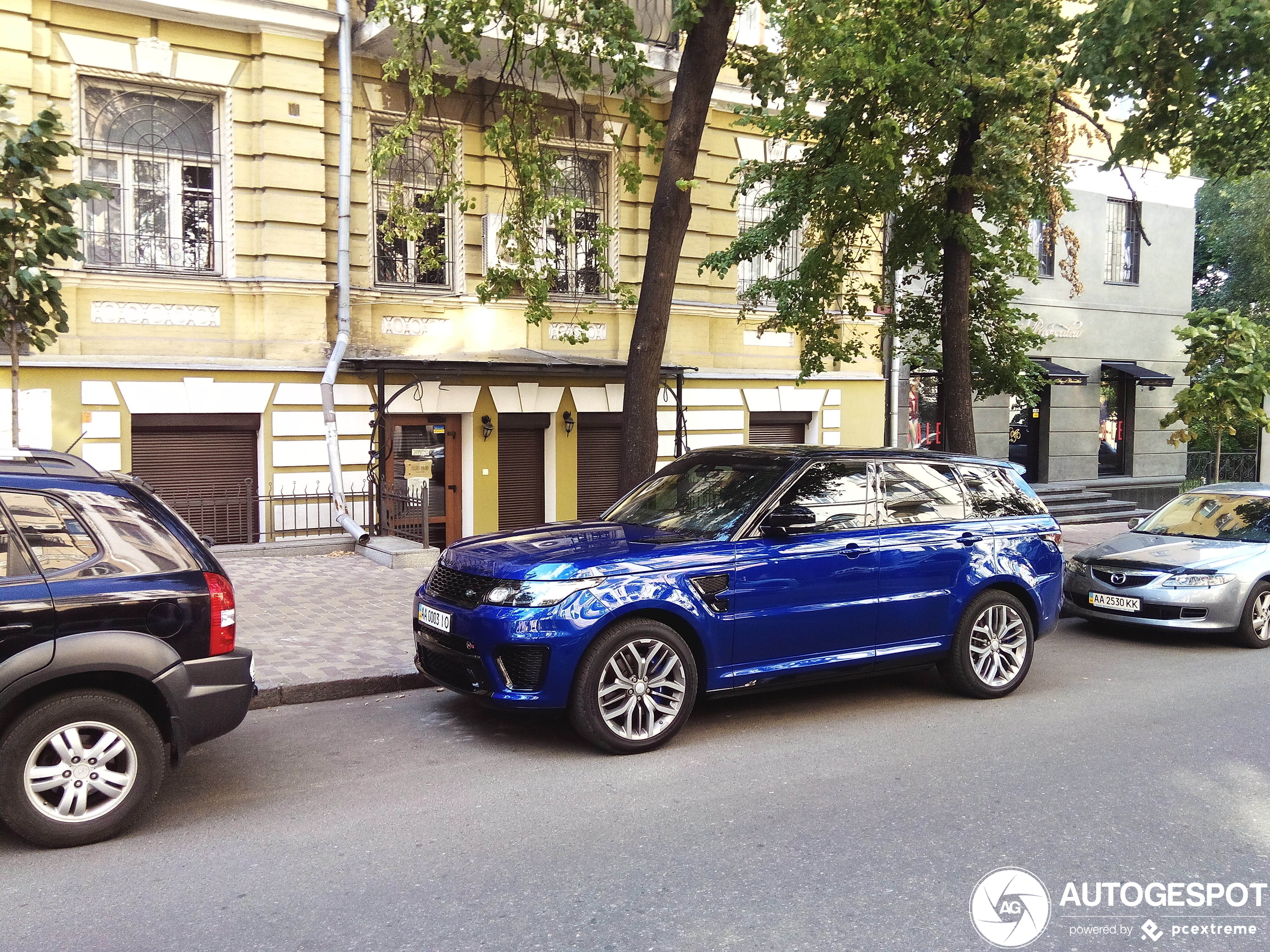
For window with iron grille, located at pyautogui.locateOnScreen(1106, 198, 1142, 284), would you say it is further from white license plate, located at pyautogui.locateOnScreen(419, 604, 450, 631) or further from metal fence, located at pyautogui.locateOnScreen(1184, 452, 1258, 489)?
white license plate, located at pyautogui.locateOnScreen(419, 604, 450, 631)

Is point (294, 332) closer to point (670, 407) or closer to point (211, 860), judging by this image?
point (670, 407)

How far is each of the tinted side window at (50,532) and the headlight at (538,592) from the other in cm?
208

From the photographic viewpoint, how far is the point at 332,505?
1367 cm

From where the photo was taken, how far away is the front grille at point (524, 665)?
19.0ft

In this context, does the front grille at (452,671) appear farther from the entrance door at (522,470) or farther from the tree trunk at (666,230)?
the entrance door at (522,470)

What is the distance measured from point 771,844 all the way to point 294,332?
34.6ft

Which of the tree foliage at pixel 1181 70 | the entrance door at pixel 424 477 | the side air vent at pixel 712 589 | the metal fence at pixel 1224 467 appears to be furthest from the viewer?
the metal fence at pixel 1224 467

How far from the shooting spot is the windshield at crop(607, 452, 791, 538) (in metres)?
6.75

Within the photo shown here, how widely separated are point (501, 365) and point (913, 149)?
19.5 feet

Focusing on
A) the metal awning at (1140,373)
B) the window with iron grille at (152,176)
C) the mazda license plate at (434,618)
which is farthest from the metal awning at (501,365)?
the metal awning at (1140,373)

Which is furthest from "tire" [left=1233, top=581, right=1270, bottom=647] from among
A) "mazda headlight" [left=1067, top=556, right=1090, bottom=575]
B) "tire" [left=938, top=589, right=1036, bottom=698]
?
"tire" [left=938, top=589, right=1036, bottom=698]

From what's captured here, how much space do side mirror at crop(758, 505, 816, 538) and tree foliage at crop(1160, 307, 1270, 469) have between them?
11.1m

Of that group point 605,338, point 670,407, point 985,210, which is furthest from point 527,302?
point 985,210

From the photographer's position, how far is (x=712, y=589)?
6.26 m
